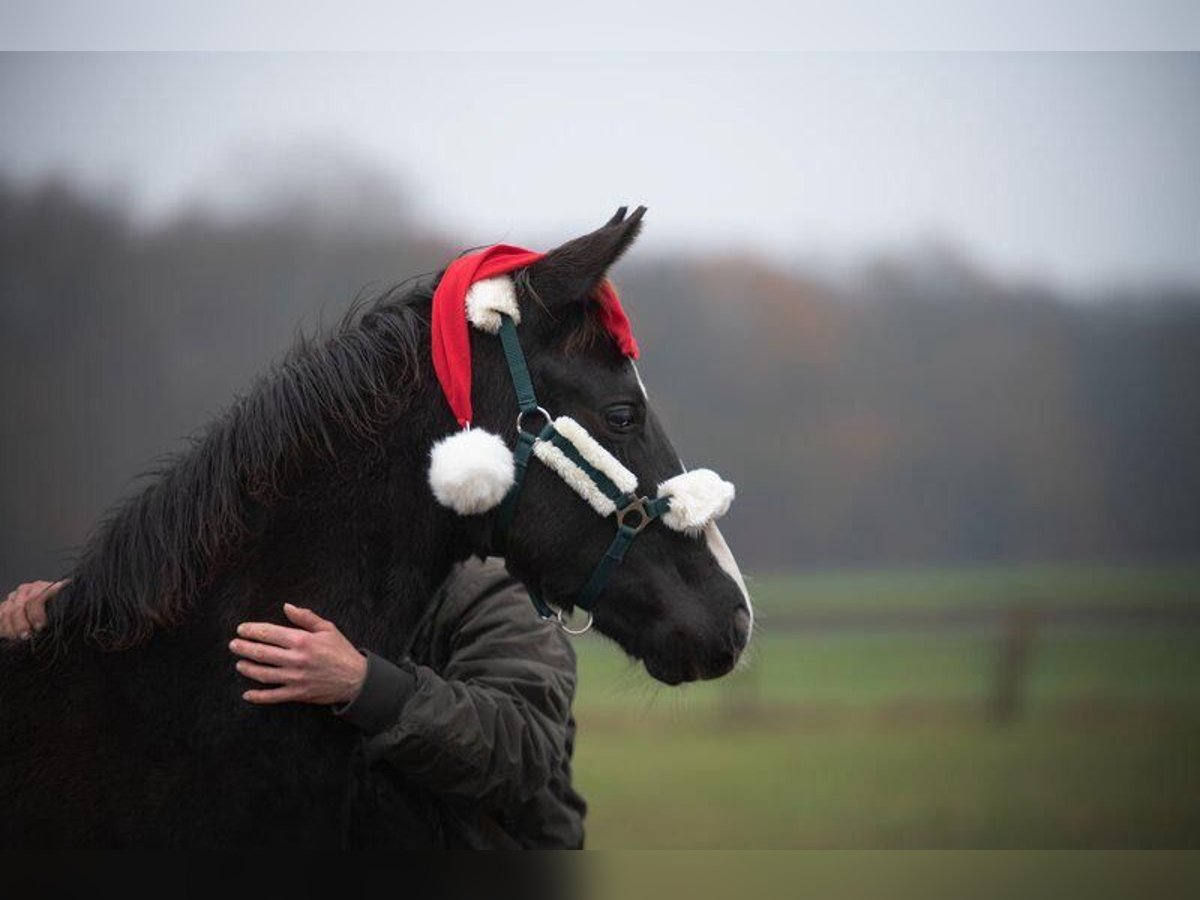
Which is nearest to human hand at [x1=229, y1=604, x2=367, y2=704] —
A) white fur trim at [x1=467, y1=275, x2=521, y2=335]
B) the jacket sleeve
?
the jacket sleeve

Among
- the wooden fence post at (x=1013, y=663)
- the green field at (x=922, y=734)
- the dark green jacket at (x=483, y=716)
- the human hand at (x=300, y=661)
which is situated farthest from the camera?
the wooden fence post at (x=1013, y=663)

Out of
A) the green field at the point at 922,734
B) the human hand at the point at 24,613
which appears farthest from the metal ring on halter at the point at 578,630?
the green field at the point at 922,734

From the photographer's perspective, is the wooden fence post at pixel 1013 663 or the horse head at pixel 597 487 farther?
the wooden fence post at pixel 1013 663

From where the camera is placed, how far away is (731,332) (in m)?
4.83

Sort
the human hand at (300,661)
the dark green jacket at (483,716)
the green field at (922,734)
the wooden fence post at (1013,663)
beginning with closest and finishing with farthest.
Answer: the human hand at (300,661), the dark green jacket at (483,716), the green field at (922,734), the wooden fence post at (1013,663)

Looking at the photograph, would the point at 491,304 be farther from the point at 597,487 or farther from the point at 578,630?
the point at 578,630

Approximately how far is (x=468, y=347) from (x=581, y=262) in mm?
211

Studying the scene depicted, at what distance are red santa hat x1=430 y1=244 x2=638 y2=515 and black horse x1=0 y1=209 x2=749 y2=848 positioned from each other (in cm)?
3

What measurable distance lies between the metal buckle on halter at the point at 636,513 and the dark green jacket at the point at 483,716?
0.40m

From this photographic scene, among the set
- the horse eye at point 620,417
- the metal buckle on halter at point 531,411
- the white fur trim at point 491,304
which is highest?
the white fur trim at point 491,304

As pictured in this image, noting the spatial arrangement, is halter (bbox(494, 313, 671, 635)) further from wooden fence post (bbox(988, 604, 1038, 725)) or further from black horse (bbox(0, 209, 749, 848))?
wooden fence post (bbox(988, 604, 1038, 725))

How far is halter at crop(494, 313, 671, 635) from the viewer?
168cm

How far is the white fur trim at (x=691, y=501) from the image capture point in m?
1.70

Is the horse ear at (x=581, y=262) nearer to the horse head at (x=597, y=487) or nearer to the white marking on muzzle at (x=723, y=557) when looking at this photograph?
the horse head at (x=597, y=487)
